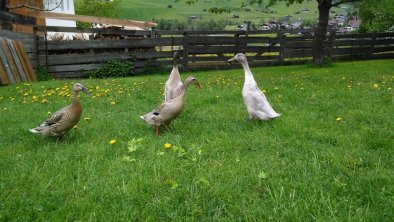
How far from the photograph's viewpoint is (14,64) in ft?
44.7

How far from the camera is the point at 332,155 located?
4.98 m

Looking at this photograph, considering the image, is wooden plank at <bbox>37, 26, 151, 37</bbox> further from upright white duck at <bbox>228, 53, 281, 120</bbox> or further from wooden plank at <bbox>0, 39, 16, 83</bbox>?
upright white duck at <bbox>228, 53, 281, 120</bbox>

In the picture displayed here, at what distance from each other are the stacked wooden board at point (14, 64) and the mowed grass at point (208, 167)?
5.04 metres

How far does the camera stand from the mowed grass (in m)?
3.68

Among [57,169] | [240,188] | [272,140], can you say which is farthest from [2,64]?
[240,188]

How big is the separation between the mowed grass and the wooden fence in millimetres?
8871

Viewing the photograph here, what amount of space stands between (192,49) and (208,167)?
1592 centimetres

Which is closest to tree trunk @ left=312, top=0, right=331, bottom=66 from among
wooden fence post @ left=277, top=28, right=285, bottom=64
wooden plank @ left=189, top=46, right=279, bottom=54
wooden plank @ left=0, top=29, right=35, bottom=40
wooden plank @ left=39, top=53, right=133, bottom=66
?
wooden fence post @ left=277, top=28, right=285, bottom=64

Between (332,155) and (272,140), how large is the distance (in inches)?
40.2

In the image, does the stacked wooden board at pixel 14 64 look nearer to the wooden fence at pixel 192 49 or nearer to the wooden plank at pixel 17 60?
the wooden plank at pixel 17 60

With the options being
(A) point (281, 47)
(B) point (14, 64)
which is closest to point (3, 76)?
(B) point (14, 64)

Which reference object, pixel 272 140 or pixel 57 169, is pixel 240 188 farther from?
pixel 57 169

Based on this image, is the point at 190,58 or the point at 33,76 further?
the point at 190,58

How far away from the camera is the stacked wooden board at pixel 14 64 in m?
12.8
